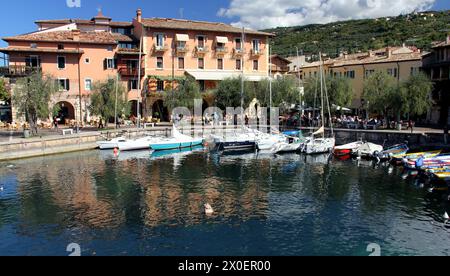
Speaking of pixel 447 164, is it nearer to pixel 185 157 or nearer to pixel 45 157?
pixel 185 157

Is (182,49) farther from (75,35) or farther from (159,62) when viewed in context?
(75,35)

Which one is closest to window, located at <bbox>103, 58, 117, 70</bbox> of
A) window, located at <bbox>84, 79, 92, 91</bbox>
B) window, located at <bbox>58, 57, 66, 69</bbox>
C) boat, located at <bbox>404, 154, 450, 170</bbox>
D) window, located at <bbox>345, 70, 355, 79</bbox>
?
window, located at <bbox>84, 79, 92, 91</bbox>

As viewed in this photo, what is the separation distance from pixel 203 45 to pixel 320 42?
325ft

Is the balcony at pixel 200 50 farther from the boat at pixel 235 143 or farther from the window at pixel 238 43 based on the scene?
the boat at pixel 235 143

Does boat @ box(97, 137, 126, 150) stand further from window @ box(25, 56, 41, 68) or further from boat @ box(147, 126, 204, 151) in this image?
window @ box(25, 56, 41, 68)

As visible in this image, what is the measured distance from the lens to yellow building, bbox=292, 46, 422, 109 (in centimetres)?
6347

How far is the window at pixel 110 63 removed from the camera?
63.8m

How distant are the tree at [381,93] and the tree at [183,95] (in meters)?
23.2

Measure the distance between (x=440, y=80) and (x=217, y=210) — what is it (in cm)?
4494

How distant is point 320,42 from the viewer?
15988 cm

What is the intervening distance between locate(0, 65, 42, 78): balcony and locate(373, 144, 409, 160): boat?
141ft

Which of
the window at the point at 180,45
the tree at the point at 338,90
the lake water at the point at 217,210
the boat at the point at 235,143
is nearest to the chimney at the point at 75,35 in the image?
the window at the point at 180,45

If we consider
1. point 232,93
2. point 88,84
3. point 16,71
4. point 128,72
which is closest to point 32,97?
point 16,71

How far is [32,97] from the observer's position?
4822 centimetres
